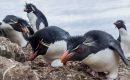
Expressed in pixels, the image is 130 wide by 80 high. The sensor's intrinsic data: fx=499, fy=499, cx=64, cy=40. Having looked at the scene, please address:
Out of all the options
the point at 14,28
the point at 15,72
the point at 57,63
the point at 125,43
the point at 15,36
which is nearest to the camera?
the point at 15,72

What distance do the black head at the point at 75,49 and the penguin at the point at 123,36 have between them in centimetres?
353

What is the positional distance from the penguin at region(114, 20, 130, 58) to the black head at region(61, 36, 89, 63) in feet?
11.6

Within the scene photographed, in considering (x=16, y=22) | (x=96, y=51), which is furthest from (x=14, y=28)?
(x=96, y=51)

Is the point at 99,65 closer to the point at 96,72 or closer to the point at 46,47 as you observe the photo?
the point at 96,72

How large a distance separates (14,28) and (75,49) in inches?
124

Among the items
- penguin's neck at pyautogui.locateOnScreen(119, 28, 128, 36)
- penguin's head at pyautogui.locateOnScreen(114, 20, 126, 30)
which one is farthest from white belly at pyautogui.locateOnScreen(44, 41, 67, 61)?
penguin's head at pyautogui.locateOnScreen(114, 20, 126, 30)

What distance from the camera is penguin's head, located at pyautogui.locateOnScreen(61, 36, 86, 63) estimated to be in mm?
5969

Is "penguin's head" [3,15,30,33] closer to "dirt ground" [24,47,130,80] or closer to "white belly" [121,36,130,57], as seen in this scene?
"dirt ground" [24,47,130,80]

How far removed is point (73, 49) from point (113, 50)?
68 cm

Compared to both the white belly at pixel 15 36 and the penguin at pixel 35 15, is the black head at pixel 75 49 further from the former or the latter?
the penguin at pixel 35 15

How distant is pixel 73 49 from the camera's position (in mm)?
6020

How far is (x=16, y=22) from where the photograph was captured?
8.87 m

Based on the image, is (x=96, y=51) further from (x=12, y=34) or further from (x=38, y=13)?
(x=38, y=13)

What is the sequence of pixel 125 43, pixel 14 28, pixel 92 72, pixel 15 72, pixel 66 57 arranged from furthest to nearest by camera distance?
pixel 125 43 < pixel 14 28 < pixel 92 72 < pixel 66 57 < pixel 15 72
